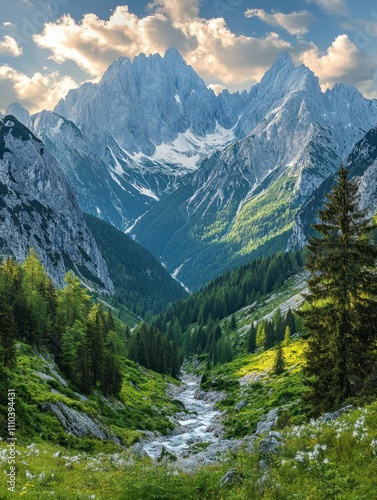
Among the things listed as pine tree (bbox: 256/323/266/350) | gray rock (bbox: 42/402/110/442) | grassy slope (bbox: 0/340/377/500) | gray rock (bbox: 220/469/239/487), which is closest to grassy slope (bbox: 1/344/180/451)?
gray rock (bbox: 42/402/110/442)

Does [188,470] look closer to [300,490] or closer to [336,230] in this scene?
[300,490]

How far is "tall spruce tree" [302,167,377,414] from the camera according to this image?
83.9ft

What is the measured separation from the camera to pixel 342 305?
26.3 m

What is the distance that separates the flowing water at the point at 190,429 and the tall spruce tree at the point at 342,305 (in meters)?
16.5

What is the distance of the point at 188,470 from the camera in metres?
18.3

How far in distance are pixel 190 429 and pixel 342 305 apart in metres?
36.3

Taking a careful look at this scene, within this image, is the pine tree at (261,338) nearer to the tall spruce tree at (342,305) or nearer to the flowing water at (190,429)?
the flowing water at (190,429)

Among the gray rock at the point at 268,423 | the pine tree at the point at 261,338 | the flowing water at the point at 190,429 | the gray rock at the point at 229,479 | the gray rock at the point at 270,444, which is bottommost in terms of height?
the flowing water at the point at 190,429

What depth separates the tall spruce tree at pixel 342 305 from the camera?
2558cm

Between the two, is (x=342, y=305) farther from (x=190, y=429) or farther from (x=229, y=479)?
(x=190, y=429)

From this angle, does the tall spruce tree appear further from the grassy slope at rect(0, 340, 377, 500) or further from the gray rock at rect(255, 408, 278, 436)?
the gray rock at rect(255, 408, 278, 436)

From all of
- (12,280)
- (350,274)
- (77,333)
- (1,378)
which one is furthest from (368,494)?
(12,280)

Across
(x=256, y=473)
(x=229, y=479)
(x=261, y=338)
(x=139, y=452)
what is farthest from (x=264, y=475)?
(x=261, y=338)

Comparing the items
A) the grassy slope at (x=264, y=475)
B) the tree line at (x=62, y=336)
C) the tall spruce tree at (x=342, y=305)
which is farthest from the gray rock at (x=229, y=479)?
the tree line at (x=62, y=336)
